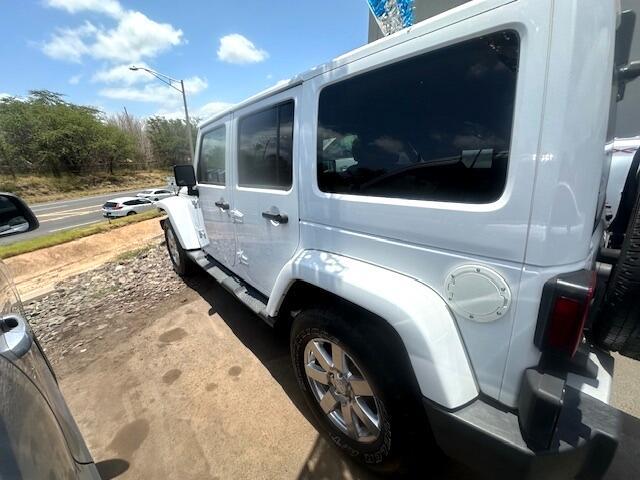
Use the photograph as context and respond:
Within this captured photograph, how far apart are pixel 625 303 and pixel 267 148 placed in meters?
2.16

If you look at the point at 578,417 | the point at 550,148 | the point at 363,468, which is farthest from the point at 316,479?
the point at 550,148

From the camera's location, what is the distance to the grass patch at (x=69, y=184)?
31547mm

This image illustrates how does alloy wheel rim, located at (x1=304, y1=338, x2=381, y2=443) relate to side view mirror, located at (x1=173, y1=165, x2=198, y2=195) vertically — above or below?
below

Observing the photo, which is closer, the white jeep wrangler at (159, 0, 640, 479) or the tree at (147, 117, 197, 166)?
the white jeep wrangler at (159, 0, 640, 479)

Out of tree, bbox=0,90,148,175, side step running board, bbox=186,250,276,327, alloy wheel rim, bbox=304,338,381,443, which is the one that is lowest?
alloy wheel rim, bbox=304,338,381,443

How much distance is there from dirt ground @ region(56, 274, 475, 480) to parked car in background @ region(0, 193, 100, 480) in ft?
2.92

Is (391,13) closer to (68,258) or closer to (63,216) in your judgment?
(68,258)

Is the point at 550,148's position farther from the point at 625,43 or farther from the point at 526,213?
the point at 625,43

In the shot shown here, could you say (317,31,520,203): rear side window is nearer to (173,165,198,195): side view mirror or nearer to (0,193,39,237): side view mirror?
(0,193,39,237): side view mirror

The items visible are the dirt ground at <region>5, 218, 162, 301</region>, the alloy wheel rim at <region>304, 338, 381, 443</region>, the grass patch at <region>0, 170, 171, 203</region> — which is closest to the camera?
the alloy wheel rim at <region>304, 338, 381, 443</region>

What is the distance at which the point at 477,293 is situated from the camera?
1215 millimetres

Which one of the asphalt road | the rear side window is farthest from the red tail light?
the asphalt road

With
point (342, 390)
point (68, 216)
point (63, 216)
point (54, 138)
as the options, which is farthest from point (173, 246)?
point (54, 138)

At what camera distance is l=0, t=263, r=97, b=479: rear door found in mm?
792
